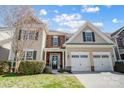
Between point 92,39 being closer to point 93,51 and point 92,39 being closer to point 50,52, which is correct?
point 93,51

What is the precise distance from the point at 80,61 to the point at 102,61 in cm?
268

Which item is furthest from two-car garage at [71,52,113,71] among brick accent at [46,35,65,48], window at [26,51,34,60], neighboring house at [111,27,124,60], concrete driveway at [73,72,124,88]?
concrete driveway at [73,72,124,88]

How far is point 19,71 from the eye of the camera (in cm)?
1292

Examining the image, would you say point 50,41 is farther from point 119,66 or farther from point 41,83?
point 41,83

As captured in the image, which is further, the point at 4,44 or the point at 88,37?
the point at 4,44

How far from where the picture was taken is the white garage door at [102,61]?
1606 cm

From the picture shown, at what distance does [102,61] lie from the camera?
645 inches

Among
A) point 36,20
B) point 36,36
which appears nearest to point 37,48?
point 36,36

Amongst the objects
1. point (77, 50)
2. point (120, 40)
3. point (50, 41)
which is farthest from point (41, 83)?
point (120, 40)

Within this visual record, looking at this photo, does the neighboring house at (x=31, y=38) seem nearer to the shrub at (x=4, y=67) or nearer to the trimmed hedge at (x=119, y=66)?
the shrub at (x=4, y=67)

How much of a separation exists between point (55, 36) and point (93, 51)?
6.02 meters

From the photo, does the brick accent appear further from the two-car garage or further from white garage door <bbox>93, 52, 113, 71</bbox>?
white garage door <bbox>93, 52, 113, 71</bbox>

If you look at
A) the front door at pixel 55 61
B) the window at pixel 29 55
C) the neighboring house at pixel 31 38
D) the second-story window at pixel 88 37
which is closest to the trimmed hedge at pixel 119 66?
the second-story window at pixel 88 37

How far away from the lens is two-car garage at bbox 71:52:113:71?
15.9 metres
